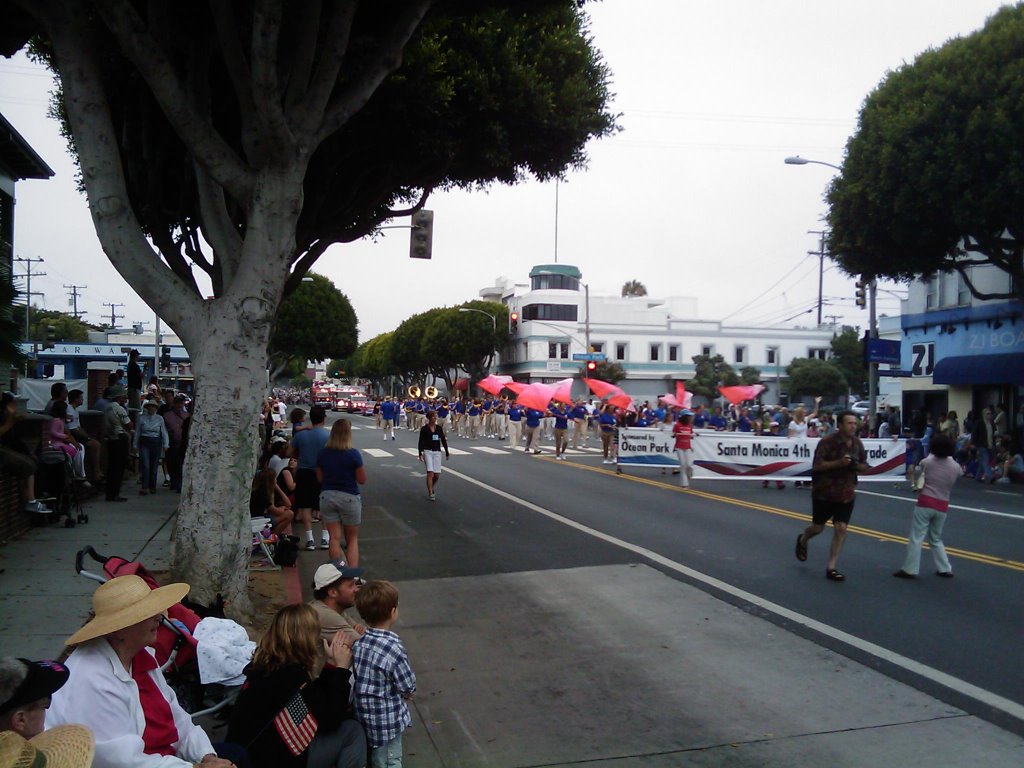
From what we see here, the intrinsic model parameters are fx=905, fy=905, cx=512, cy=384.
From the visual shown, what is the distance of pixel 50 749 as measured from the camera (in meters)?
2.64

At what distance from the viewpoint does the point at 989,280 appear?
98.3 ft

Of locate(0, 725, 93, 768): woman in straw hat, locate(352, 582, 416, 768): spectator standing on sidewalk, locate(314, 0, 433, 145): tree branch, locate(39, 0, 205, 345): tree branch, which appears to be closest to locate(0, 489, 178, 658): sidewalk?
locate(39, 0, 205, 345): tree branch

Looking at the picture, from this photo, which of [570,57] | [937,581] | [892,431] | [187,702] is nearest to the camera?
[187,702]

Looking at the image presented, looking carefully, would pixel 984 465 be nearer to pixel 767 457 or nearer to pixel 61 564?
pixel 767 457

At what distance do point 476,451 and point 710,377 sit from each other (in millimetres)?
35696

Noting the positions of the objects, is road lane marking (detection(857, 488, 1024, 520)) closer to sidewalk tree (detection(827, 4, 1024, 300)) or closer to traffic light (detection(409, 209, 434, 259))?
sidewalk tree (detection(827, 4, 1024, 300))

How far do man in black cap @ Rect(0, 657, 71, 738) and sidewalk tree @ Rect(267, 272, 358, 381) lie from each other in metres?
60.9

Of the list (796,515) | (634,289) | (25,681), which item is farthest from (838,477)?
(634,289)

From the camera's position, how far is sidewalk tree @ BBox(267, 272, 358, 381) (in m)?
64.2

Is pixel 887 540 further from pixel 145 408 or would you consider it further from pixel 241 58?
pixel 145 408

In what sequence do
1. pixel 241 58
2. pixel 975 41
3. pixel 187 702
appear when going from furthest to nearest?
pixel 975 41
pixel 241 58
pixel 187 702

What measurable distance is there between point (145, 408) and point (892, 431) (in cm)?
2369

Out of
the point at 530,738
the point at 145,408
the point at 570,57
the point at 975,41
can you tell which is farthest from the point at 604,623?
the point at 975,41

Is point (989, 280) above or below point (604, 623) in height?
above
